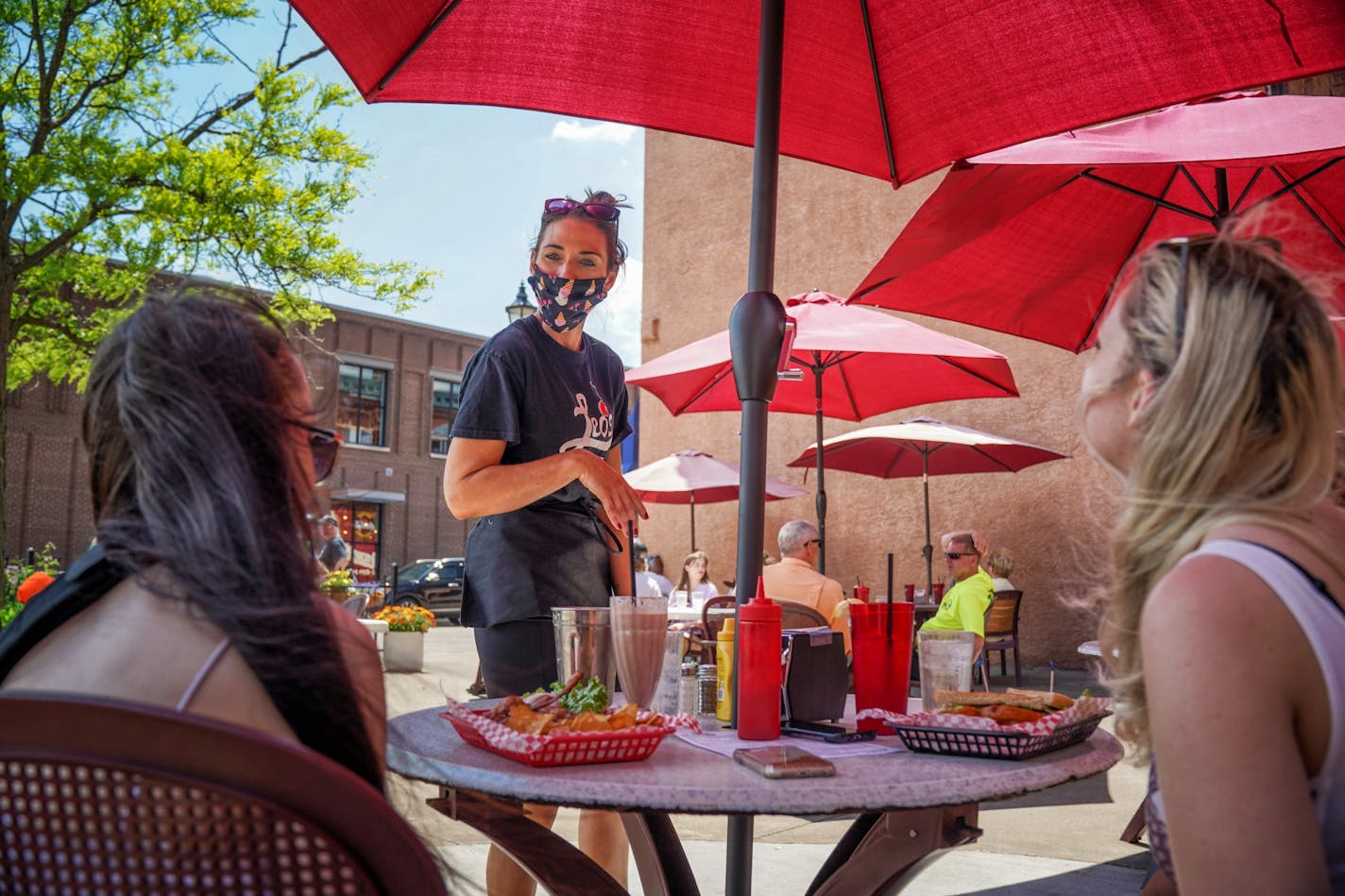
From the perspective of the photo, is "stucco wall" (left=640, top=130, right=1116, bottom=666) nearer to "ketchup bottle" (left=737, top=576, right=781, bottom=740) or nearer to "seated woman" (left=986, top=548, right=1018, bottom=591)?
"seated woman" (left=986, top=548, right=1018, bottom=591)

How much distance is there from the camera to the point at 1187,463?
1101 mm

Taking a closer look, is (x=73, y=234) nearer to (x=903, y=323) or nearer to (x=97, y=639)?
(x=903, y=323)

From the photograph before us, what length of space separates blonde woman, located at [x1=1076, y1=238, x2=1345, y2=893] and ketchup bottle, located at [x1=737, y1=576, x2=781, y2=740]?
0.56 meters

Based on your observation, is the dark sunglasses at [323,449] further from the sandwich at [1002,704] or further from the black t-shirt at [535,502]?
the black t-shirt at [535,502]

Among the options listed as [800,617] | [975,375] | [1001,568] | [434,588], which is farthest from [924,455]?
[434,588]

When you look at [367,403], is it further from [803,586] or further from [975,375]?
[803,586]

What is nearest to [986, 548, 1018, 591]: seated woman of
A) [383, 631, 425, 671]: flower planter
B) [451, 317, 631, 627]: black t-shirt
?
[383, 631, 425, 671]: flower planter

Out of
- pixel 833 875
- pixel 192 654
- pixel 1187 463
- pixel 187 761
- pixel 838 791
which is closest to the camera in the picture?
pixel 187 761

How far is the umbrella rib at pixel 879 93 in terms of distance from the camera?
8.72ft

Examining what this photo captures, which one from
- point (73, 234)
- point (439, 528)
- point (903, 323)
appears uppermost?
point (73, 234)

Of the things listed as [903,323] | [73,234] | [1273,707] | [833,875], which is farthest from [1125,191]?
[73,234]

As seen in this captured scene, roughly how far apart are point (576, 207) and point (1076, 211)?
3180mm

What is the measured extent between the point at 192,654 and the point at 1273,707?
942 millimetres

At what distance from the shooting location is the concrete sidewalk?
365cm
